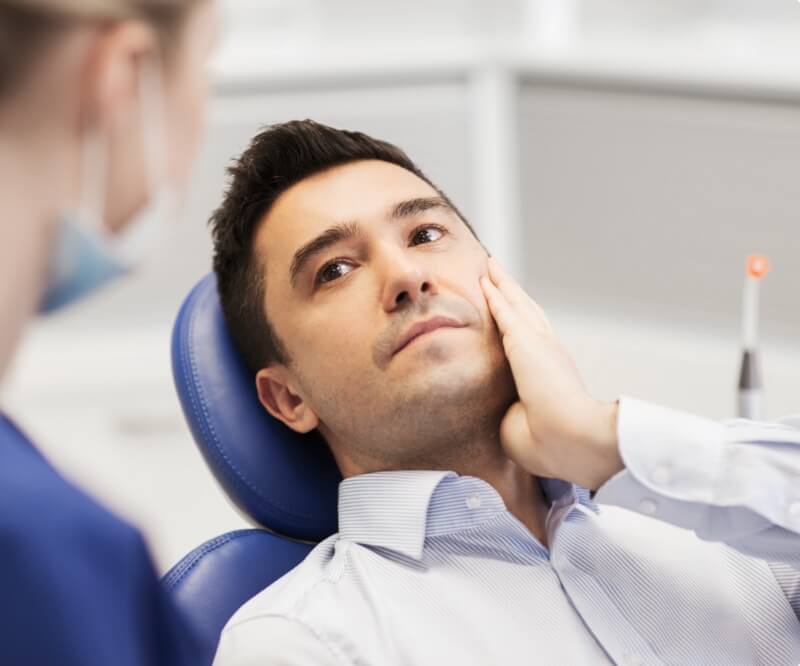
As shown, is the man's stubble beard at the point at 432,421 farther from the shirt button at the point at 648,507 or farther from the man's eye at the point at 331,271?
the shirt button at the point at 648,507

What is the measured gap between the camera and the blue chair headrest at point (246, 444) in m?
1.50

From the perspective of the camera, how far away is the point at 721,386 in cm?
286

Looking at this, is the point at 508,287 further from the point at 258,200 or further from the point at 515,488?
the point at 258,200

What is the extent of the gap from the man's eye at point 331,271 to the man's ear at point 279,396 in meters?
0.14

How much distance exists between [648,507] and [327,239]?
55 cm

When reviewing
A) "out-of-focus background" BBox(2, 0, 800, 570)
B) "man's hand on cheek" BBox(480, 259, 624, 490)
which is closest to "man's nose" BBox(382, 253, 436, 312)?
"man's hand on cheek" BBox(480, 259, 624, 490)

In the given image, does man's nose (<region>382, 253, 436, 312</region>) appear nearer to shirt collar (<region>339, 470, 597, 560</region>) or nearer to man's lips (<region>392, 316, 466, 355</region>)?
man's lips (<region>392, 316, 466, 355</region>)

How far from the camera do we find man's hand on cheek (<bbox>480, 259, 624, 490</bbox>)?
1262 mm

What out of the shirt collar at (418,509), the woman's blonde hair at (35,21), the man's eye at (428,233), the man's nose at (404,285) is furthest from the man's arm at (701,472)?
the woman's blonde hair at (35,21)

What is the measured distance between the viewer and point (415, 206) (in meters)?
1.55

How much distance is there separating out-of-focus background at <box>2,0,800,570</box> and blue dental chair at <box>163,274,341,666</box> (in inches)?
46.7

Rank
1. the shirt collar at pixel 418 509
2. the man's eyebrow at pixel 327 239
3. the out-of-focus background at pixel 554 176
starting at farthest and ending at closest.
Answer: the out-of-focus background at pixel 554 176, the man's eyebrow at pixel 327 239, the shirt collar at pixel 418 509

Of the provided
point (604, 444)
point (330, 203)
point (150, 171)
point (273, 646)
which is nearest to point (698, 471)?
point (604, 444)

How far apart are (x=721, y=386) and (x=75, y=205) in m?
2.34
